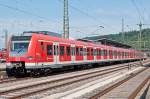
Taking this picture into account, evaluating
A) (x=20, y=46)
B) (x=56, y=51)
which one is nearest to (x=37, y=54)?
(x=20, y=46)

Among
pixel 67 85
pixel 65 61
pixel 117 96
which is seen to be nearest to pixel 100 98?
pixel 117 96

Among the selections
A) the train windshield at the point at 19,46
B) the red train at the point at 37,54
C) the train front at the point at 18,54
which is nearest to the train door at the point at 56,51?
the red train at the point at 37,54

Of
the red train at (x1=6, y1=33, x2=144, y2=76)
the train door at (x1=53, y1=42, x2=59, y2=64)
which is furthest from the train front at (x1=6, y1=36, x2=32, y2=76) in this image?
the train door at (x1=53, y1=42, x2=59, y2=64)

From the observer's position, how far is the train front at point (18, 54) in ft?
83.7

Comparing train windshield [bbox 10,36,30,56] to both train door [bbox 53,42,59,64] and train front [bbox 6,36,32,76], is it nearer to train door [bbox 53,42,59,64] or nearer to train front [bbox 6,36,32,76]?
train front [bbox 6,36,32,76]

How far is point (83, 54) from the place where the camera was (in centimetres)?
3922

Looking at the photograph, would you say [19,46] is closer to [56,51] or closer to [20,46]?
[20,46]

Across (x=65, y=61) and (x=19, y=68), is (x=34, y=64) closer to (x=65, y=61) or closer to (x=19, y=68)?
(x=19, y=68)

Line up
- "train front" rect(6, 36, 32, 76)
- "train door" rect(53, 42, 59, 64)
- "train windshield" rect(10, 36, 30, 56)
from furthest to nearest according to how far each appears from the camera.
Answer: "train door" rect(53, 42, 59, 64), "train windshield" rect(10, 36, 30, 56), "train front" rect(6, 36, 32, 76)

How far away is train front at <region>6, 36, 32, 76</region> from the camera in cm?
2552

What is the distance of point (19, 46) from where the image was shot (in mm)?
25984

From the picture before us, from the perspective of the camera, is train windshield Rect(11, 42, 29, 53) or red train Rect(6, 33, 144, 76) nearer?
red train Rect(6, 33, 144, 76)

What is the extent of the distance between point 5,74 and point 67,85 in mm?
8729

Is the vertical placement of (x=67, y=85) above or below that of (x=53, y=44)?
below
